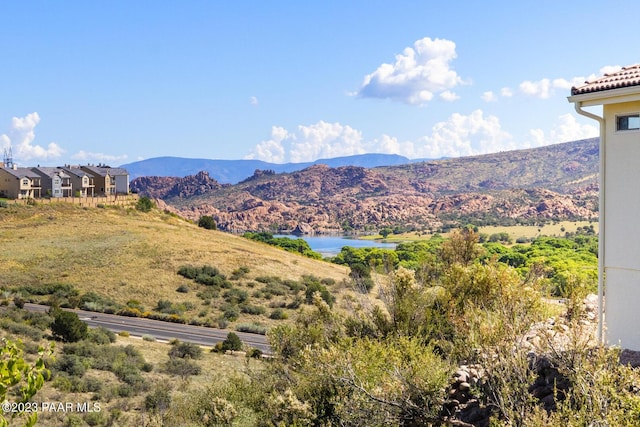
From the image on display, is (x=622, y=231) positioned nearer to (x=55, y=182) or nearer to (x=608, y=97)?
(x=608, y=97)

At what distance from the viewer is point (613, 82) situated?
1021 cm

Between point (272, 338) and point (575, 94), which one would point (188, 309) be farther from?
point (575, 94)

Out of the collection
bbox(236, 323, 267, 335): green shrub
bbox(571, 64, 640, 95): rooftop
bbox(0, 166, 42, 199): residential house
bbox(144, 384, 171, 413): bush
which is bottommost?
bbox(236, 323, 267, 335): green shrub

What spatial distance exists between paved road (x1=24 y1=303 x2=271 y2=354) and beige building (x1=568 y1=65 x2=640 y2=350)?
1965cm

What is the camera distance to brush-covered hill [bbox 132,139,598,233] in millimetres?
136375

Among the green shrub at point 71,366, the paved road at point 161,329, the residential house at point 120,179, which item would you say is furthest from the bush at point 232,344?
the residential house at point 120,179

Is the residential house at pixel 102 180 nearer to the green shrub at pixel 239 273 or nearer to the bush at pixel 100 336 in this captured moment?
the green shrub at pixel 239 273

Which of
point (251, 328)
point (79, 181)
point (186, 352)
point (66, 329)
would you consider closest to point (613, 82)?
point (186, 352)

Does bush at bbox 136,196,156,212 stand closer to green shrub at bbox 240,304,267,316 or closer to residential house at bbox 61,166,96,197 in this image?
residential house at bbox 61,166,96,197

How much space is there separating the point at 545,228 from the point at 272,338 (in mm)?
108224

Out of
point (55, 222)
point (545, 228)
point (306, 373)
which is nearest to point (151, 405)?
point (306, 373)

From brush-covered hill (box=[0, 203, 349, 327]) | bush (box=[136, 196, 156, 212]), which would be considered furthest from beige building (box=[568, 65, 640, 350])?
bush (box=[136, 196, 156, 212])

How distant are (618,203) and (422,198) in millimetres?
160440

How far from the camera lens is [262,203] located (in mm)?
162500
